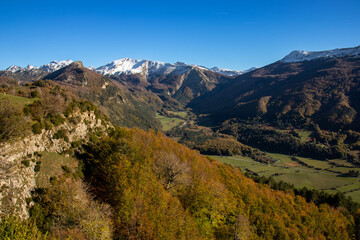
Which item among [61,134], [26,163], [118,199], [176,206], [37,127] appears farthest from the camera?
[61,134]

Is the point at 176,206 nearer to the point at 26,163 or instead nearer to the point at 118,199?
the point at 118,199

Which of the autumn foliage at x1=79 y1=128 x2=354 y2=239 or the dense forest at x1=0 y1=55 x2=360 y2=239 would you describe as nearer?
the dense forest at x1=0 y1=55 x2=360 y2=239

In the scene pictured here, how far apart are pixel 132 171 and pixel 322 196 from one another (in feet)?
321

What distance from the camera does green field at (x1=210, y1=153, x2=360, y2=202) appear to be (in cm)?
12125

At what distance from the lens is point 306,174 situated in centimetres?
14300

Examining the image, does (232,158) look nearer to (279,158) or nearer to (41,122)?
(279,158)

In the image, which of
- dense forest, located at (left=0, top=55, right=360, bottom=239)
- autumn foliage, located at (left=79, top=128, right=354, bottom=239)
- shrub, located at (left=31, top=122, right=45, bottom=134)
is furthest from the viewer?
shrub, located at (left=31, top=122, right=45, bottom=134)

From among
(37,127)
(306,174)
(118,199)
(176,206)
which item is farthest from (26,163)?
(306,174)

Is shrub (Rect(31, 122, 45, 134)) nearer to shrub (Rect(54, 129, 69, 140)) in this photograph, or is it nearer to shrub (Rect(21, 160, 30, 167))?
shrub (Rect(54, 129, 69, 140))

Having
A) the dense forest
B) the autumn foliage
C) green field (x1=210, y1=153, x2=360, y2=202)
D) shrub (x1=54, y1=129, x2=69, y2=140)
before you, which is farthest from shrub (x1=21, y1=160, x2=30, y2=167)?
green field (x1=210, y1=153, x2=360, y2=202)

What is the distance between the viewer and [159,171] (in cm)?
4634

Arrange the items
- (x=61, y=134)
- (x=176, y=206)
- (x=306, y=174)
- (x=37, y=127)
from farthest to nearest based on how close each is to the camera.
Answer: (x=306, y=174)
(x=61, y=134)
(x=37, y=127)
(x=176, y=206)

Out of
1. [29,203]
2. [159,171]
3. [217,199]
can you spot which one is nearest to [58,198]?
[29,203]

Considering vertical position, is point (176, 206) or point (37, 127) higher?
point (37, 127)
